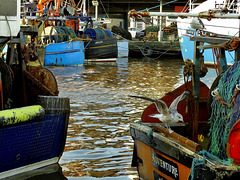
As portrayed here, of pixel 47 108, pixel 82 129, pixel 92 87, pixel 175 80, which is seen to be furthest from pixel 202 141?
pixel 175 80

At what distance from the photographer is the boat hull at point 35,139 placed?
21.0 feet

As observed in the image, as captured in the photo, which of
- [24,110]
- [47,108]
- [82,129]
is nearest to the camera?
[24,110]

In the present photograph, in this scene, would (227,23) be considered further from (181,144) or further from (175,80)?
(181,144)

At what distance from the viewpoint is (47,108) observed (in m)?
A: 6.90

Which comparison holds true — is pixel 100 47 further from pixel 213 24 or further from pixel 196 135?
pixel 196 135

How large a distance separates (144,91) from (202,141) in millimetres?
9674

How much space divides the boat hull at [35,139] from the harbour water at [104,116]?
502 mm

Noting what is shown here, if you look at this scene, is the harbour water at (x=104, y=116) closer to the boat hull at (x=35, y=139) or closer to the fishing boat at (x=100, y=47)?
the boat hull at (x=35, y=139)

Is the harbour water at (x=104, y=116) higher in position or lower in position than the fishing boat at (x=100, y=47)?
lower

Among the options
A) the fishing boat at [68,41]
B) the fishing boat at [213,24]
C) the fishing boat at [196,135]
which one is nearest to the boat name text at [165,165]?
the fishing boat at [196,135]

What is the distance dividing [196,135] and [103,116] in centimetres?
553

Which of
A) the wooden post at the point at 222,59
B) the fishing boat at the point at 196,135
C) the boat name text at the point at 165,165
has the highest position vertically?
the wooden post at the point at 222,59

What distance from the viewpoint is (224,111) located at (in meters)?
4.91

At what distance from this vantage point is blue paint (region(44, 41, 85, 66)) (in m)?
26.6
